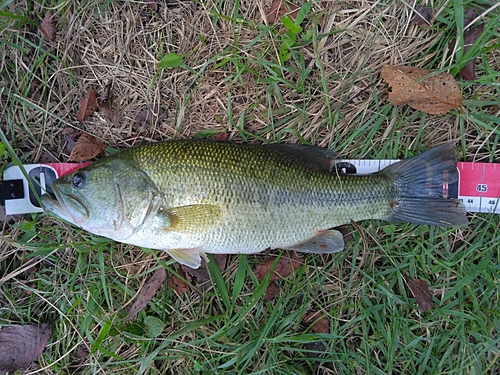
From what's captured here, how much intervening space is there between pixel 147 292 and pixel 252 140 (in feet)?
5.49

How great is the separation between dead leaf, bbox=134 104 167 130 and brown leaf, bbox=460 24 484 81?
8.98ft

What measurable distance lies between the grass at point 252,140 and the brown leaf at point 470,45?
80 millimetres

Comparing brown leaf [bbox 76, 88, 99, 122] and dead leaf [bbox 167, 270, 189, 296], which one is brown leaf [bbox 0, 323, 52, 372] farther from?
brown leaf [bbox 76, 88, 99, 122]

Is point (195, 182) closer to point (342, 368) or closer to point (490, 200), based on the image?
point (342, 368)

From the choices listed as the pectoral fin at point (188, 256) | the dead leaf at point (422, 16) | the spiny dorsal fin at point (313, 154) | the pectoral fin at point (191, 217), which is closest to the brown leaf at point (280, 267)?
the pectoral fin at point (188, 256)

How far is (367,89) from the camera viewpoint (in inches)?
127

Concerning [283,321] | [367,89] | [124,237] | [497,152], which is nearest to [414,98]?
[367,89]

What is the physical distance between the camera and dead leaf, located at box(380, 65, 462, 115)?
3064 millimetres

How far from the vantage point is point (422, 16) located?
3133 mm

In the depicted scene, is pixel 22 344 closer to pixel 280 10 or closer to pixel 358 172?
pixel 358 172

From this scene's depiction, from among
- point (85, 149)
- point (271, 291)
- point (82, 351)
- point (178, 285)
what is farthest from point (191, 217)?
point (82, 351)

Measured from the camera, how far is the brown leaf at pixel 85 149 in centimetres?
318

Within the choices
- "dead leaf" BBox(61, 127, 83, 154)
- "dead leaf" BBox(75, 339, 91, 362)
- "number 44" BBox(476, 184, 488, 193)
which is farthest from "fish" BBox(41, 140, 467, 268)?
"dead leaf" BBox(75, 339, 91, 362)

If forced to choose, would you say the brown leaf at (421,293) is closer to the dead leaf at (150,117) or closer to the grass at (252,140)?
the grass at (252,140)
